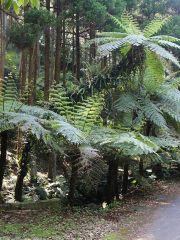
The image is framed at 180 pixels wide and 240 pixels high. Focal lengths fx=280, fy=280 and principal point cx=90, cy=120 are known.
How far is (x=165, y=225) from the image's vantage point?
15.4 feet

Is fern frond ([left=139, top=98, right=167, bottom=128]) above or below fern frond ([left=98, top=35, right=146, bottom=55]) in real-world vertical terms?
below

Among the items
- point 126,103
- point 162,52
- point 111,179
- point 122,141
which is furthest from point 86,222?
point 162,52

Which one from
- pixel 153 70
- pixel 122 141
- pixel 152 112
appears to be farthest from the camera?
pixel 153 70

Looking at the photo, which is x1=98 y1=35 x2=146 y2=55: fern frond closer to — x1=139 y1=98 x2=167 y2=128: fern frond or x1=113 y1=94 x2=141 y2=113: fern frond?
x1=113 y1=94 x2=141 y2=113: fern frond

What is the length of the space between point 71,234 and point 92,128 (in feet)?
7.61

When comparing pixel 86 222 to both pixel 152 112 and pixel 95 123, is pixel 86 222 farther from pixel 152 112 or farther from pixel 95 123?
pixel 152 112

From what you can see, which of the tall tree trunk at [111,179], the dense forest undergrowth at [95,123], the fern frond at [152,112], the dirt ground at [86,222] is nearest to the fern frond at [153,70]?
the dense forest undergrowth at [95,123]

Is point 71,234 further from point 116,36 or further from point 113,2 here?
point 113,2

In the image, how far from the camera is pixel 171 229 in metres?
4.45

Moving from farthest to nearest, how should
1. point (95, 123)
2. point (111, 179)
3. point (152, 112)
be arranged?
point (152, 112) → point (111, 179) → point (95, 123)

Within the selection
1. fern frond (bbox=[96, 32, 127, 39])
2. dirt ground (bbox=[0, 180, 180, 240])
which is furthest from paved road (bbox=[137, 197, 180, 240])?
fern frond (bbox=[96, 32, 127, 39])

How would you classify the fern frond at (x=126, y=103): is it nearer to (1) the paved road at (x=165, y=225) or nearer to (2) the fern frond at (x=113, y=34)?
(2) the fern frond at (x=113, y=34)

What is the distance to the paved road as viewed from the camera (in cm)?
411

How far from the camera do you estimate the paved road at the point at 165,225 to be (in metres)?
4.11
